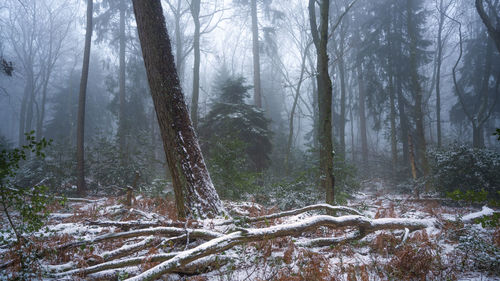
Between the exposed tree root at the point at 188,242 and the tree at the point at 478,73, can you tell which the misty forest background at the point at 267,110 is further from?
the exposed tree root at the point at 188,242

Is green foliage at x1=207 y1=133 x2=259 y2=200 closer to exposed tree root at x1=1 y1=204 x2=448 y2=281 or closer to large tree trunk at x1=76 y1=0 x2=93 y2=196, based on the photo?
exposed tree root at x1=1 y1=204 x2=448 y2=281

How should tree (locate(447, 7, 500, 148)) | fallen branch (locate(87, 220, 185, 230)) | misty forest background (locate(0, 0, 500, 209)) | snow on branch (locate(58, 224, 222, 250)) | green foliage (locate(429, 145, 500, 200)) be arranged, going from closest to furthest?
1. snow on branch (locate(58, 224, 222, 250))
2. fallen branch (locate(87, 220, 185, 230))
3. green foliage (locate(429, 145, 500, 200))
4. misty forest background (locate(0, 0, 500, 209))
5. tree (locate(447, 7, 500, 148))

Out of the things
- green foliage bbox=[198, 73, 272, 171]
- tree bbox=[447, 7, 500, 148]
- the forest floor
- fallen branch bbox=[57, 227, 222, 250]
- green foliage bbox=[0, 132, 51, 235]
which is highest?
tree bbox=[447, 7, 500, 148]

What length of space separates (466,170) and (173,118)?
32.1ft

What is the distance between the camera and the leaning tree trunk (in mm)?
3891

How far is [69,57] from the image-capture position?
30.6 metres

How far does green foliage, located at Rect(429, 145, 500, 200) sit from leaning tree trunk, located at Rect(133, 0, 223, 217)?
884 cm

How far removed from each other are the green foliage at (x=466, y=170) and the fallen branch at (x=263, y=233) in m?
6.75

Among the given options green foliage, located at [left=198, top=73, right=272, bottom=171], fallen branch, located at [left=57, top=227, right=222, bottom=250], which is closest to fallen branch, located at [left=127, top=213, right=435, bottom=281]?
fallen branch, located at [left=57, top=227, right=222, bottom=250]

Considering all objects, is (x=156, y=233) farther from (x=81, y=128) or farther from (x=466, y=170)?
(x=81, y=128)

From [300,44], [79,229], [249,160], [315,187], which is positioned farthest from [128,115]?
[79,229]

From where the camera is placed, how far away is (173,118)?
398 centimetres

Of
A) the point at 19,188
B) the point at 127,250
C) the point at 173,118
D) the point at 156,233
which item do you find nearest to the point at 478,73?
the point at 173,118

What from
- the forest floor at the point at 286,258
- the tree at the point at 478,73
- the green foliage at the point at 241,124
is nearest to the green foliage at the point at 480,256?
the forest floor at the point at 286,258
